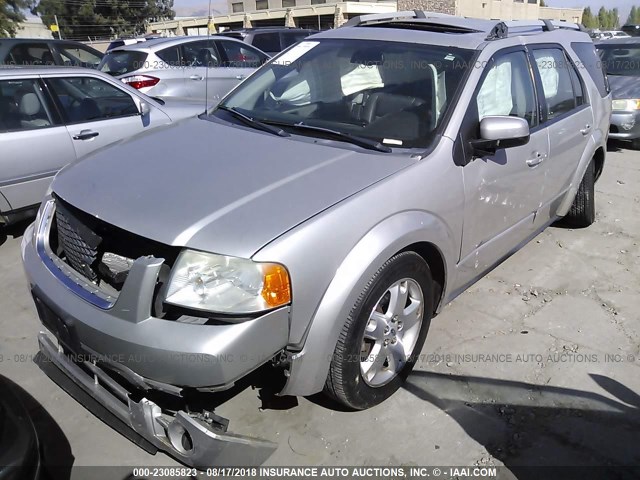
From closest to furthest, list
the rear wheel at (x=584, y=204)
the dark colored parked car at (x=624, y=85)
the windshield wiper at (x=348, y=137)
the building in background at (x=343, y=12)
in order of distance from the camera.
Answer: the windshield wiper at (x=348, y=137), the rear wheel at (x=584, y=204), the dark colored parked car at (x=624, y=85), the building in background at (x=343, y=12)

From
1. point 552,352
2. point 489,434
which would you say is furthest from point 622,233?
point 489,434

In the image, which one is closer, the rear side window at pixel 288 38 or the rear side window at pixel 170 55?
the rear side window at pixel 170 55

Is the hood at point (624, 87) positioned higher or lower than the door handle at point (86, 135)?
lower

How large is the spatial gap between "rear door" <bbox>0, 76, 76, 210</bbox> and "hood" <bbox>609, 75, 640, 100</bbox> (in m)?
8.19

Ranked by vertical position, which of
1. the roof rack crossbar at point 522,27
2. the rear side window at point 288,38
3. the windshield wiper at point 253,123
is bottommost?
the windshield wiper at point 253,123

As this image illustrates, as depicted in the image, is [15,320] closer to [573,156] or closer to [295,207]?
[295,207]

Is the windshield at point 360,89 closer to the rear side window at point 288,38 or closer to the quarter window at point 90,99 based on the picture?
the quarter window at point 90,99

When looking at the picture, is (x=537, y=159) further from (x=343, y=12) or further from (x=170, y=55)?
(x=343, y=12)

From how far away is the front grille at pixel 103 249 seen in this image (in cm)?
222

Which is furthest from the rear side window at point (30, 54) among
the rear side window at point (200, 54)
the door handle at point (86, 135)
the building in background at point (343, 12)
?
the building in background at point (343, 12)

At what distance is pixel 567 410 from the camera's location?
9.26ft

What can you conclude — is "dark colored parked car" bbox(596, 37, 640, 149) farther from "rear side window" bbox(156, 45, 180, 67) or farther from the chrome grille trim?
the chrome grille trim

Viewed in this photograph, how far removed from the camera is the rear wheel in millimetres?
4852

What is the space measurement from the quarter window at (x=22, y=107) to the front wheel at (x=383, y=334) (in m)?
3.74
